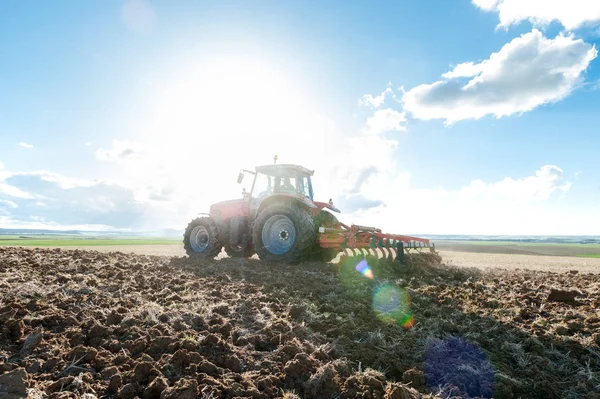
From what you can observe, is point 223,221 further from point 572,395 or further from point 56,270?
point 572,395

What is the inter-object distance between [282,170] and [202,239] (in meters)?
3.52

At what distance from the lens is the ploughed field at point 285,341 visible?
9.52ft

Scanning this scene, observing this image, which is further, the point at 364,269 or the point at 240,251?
the point at 240,251

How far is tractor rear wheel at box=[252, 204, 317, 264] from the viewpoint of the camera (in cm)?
941

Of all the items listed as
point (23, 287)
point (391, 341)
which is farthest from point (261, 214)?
point (391, 341)

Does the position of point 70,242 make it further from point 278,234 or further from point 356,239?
point 356,239

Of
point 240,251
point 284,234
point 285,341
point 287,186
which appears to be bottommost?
point 285,341

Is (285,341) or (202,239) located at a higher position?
(202,239)

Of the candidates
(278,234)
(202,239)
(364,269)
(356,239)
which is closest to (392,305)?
(364,269)

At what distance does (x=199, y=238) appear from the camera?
12172mm

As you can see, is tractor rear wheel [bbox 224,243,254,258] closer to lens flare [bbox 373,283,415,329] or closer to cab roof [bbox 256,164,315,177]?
cab roof [bbox 256,164,315,177]

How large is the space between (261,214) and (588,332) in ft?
24.0

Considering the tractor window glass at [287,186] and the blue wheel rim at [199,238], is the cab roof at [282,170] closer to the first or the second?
the tractor window glass at [287,186]

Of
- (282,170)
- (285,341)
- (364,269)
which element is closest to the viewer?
(285,341)
